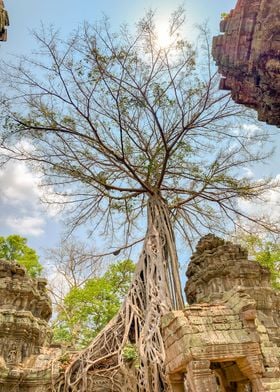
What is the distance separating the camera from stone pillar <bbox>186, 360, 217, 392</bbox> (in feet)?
12.4

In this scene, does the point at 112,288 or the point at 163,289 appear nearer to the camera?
the point at 163,289

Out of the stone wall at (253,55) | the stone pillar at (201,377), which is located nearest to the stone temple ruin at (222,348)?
the stone pillar at (201,377)

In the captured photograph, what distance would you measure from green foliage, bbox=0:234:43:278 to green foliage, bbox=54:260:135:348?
1891 mm

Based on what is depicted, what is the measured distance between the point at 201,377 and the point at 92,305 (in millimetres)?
10705

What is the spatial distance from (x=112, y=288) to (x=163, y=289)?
8.02m

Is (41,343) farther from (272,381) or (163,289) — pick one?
(272,381)

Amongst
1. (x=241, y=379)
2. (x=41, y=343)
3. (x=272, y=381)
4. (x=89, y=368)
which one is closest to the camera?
(x=272, y=381)

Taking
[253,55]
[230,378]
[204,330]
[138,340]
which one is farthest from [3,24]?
[230,378]

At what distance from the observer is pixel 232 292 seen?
4809 millimetres

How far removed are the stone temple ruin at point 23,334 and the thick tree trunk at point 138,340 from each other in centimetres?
60

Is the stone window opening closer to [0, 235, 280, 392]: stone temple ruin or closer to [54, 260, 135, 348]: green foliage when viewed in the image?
[0, 235, 280, 392]: stone temple ruin

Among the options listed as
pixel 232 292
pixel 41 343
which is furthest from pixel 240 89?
pixel 41 343

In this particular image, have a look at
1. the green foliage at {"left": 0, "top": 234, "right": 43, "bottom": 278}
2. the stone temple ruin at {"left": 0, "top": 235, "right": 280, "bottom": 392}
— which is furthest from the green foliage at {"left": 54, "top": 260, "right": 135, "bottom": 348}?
Result: the stone temple ruin at {"left": 0, "top": 235, "right": 280, "bottom": 392}

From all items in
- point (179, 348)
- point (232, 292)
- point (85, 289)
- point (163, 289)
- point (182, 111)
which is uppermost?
point (182, 111)
